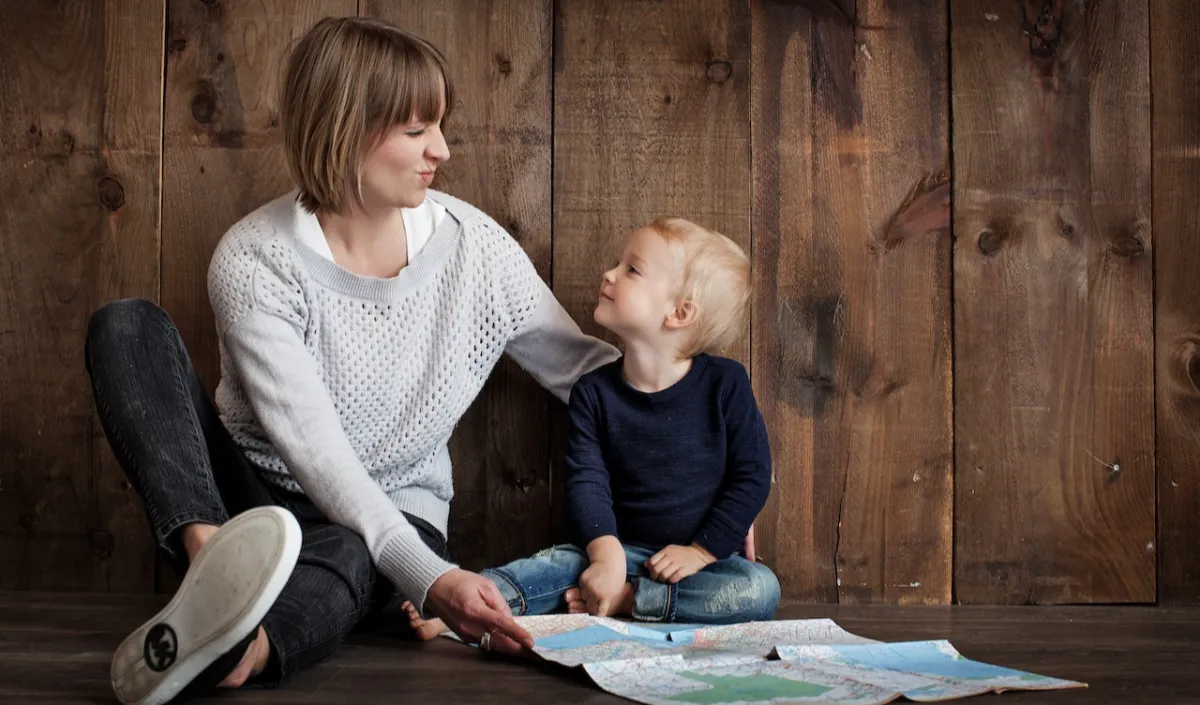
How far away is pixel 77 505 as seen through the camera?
61.7 inches

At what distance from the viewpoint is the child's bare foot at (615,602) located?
4.41ft

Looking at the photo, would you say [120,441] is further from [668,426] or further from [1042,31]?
[1042,31]

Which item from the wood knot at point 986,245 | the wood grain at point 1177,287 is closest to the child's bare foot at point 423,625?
the wood knot at point 986,245

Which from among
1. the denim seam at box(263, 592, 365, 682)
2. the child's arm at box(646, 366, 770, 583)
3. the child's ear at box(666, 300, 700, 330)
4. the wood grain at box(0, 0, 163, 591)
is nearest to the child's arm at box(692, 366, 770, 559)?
the child's arm at box(646, 366, 770, 583)

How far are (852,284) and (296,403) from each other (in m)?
0.81

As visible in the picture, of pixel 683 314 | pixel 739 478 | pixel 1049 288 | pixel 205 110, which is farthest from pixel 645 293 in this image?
pixel 205 110

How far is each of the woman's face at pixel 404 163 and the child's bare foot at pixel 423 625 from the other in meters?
0.50

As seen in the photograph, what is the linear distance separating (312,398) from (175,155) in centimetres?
55

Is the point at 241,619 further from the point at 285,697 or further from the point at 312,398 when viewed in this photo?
the point at 312,398

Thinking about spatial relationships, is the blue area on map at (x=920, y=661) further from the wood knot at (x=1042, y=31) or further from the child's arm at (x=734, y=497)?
the wood knot at (x=1042, y=31)

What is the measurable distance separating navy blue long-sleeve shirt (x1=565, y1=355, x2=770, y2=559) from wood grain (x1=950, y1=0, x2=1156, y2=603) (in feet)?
1.16

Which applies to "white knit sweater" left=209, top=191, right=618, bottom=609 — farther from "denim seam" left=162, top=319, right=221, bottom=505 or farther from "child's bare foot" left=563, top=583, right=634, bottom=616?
"child's bare foot" left=563, top=583, right=634, bottom=616

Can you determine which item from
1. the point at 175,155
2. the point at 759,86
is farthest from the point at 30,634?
the point at 759,86

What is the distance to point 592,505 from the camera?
1.40 metres
